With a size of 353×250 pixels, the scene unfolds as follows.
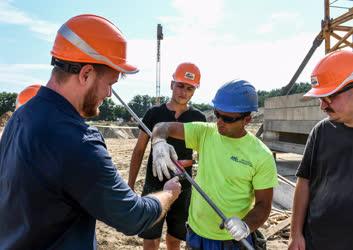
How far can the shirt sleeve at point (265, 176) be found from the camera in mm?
2334

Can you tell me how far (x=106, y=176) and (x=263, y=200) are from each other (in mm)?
1209

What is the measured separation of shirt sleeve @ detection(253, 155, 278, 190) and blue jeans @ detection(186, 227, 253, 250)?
0.39 metres

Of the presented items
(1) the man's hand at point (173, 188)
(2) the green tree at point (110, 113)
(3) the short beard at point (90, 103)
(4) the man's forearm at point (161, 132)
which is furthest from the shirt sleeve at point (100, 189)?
(2) the green tree at point (110, 113)

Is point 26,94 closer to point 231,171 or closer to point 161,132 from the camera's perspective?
point 161,132

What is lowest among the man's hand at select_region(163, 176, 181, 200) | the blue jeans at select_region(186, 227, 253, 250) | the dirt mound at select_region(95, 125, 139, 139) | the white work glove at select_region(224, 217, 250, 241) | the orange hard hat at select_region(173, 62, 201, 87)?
the dirt mound at select_region(95, 125, 139, 139)

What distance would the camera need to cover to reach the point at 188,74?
3.74m

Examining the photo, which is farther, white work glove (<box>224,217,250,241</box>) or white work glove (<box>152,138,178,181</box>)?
white work glove (<box>152,138,178,181</box>)

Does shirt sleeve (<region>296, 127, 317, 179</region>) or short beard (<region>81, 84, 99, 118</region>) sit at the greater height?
short beard (<region>81, 84, 99, 118</region>)

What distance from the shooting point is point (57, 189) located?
1.46m

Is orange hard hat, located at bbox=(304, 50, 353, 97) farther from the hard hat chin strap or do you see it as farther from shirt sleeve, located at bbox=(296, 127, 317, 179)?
the hard hat chin strap

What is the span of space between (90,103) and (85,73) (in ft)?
0.48

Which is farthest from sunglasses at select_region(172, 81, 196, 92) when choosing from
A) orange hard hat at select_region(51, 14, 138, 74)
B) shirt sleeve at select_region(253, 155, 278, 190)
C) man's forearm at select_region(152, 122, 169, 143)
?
orange hard hat at select_region(51, 14, 138, 74)

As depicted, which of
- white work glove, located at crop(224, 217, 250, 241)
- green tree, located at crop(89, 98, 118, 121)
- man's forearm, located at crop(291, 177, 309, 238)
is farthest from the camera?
green tree, located at crop(89, 98, 118, 121)

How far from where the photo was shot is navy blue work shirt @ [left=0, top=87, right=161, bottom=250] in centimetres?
145
